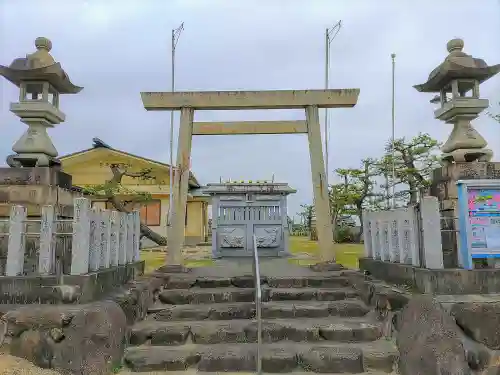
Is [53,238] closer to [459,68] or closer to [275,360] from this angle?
[275,360]

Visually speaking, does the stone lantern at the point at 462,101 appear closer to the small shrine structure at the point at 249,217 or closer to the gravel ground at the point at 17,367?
the gravel ground at the point at 17,367

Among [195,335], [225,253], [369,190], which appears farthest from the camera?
[369,190]

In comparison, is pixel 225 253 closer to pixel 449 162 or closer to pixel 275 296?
pixel 275 296

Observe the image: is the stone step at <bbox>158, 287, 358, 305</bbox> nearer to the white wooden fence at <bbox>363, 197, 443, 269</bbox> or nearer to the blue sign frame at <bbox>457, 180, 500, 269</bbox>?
the white wooden fence at <bbox>363, 197, 443, 269</bbox>

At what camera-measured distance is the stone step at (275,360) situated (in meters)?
4.04

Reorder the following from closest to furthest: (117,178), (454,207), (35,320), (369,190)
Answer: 1. (35,320)
2. (454,207)
3. (117,178)
4. (369,190)

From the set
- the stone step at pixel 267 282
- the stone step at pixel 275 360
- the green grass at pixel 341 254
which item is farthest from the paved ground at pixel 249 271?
the stone step at pixel 275 360

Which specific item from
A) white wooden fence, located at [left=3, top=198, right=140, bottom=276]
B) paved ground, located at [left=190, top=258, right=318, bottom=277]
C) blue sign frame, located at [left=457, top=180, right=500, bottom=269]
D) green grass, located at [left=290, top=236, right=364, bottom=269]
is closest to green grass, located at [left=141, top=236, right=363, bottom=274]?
green grass, located at [left=290, top=236, right=364, bottom=269]

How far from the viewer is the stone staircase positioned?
4.08 m

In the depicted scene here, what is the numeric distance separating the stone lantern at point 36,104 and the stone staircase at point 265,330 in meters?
2.90

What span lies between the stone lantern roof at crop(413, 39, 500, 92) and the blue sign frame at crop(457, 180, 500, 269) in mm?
2025

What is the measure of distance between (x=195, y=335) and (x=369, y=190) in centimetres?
2129

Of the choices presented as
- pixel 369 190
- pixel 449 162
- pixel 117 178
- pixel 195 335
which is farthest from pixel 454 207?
pixel 369 190

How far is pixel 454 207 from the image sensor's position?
5.27 m
